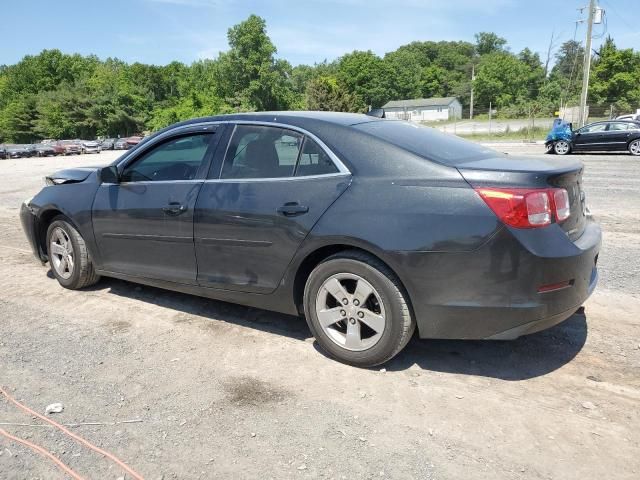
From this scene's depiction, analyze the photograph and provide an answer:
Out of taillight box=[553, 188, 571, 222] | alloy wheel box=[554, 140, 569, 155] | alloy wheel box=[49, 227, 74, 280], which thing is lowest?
alloy wheel box=[554, 140, 569, 155]

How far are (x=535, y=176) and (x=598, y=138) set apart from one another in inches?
784

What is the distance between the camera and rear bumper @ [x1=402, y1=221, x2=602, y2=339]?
9.16ft

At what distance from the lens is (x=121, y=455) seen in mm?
2545

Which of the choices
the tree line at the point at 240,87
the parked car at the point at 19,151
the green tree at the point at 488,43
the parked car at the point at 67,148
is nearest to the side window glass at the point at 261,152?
the parked car at the point at 19,151

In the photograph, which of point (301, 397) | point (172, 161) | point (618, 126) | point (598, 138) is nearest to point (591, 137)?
point (598, 138)

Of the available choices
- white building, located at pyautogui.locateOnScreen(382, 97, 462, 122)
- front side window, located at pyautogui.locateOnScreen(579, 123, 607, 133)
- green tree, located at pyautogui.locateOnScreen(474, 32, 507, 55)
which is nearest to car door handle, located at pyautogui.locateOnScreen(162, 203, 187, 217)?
front side window, located at pyautogui.locateOnScreen(579, 123, 607, 133)

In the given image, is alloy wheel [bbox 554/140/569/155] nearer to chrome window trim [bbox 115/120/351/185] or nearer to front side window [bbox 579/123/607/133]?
front side window [bbox 579/123/607/133]

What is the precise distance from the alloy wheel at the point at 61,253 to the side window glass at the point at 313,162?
270 cm

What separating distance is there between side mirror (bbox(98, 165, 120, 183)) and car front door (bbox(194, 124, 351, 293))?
1049 millimetres

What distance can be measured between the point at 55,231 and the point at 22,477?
309 cm

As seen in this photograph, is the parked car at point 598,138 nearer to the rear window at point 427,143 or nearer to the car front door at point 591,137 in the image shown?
the car front door at point 591,137

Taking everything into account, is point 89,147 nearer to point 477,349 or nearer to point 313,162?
point 313,162

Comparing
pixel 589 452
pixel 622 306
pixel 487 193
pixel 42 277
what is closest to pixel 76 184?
pixel 42 277

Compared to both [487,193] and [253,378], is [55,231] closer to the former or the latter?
[253,378]
